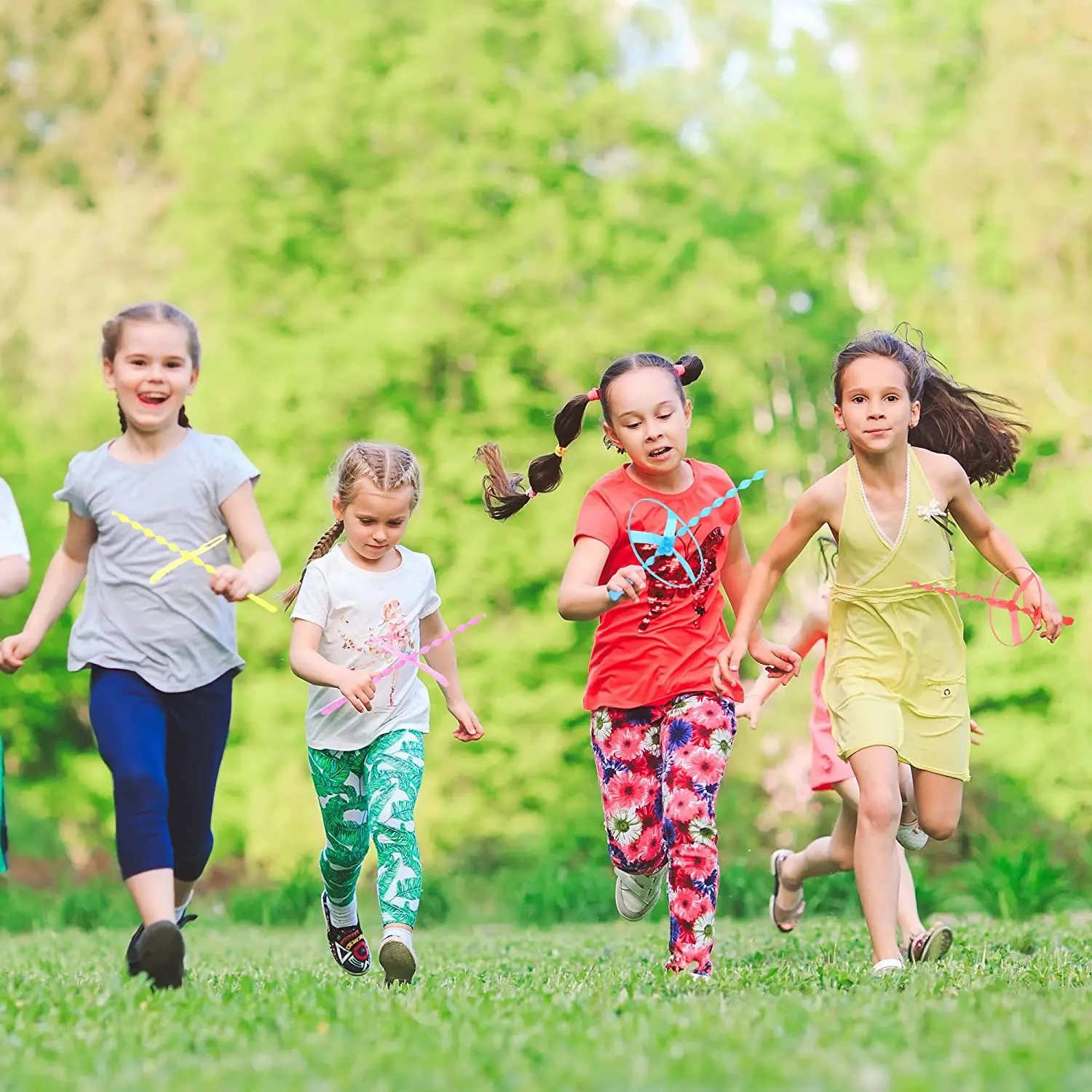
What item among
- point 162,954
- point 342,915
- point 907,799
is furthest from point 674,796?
point 162,954

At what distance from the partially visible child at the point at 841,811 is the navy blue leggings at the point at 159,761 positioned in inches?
81.2

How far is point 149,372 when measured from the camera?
17.8ft

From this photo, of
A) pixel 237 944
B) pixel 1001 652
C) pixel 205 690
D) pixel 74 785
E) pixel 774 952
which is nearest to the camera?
pixel 205 690

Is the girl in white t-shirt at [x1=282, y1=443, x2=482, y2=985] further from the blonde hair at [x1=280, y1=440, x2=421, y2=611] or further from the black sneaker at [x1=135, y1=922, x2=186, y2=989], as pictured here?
the black sneaker at [x1=135, y1=922, x2=186, y2=989]

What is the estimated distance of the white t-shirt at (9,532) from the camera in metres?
5.18

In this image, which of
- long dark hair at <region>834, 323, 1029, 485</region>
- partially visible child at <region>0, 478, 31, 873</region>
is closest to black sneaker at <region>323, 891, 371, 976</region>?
partially visible child at <region>0, 478, 31, 873</region>

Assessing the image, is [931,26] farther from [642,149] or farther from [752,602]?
[752,602]

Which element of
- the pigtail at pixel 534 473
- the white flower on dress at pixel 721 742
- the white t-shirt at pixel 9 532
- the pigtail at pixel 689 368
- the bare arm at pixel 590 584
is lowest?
the white flower on dress at pixel 721 742

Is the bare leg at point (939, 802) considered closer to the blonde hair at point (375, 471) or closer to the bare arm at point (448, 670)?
the bare arm at point (448, 670)

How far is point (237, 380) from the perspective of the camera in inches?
692

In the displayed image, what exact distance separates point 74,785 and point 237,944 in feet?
37.3

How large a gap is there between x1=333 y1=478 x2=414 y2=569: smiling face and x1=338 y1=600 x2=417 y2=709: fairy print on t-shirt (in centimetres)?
22

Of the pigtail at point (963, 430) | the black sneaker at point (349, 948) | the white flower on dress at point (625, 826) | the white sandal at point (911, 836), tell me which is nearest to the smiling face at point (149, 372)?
the black sneaker at point (349, 948)

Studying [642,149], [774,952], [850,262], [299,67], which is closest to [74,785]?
[299,67]
